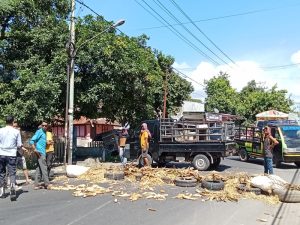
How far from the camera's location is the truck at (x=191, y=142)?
59.7 feet

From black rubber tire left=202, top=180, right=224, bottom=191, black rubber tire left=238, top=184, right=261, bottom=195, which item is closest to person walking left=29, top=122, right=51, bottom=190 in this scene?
black rubber tire left=202, top=180, right=224, bottom=191

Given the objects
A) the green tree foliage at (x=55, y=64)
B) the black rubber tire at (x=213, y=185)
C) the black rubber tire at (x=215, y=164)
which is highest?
the green tree foliage at (x=55, y=64)

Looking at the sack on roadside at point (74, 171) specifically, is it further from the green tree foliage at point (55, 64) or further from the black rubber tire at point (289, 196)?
the black rubber tire at point (289, 196)

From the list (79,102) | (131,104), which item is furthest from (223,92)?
(79,102)

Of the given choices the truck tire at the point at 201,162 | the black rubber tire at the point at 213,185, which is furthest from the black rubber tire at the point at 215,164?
the black rubber tire at the point at 213,185

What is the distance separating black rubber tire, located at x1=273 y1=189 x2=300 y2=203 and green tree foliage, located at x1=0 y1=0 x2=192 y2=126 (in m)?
11.1

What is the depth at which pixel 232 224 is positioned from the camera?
818cm

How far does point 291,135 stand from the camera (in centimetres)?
2081

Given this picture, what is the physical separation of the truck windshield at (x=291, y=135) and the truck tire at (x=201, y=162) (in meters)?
4.81

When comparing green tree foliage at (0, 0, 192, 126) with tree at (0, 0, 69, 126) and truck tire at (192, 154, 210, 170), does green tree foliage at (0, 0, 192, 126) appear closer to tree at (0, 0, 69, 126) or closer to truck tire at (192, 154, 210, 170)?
tree at (0, 0, 69, 126)

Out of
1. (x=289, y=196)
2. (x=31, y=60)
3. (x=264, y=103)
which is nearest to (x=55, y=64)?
(x=31, y=60)

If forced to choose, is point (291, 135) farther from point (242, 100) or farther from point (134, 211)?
point (242, 100)

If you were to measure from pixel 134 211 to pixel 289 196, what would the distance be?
4095mm

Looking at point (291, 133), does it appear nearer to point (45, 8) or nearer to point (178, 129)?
point (178, 129)
